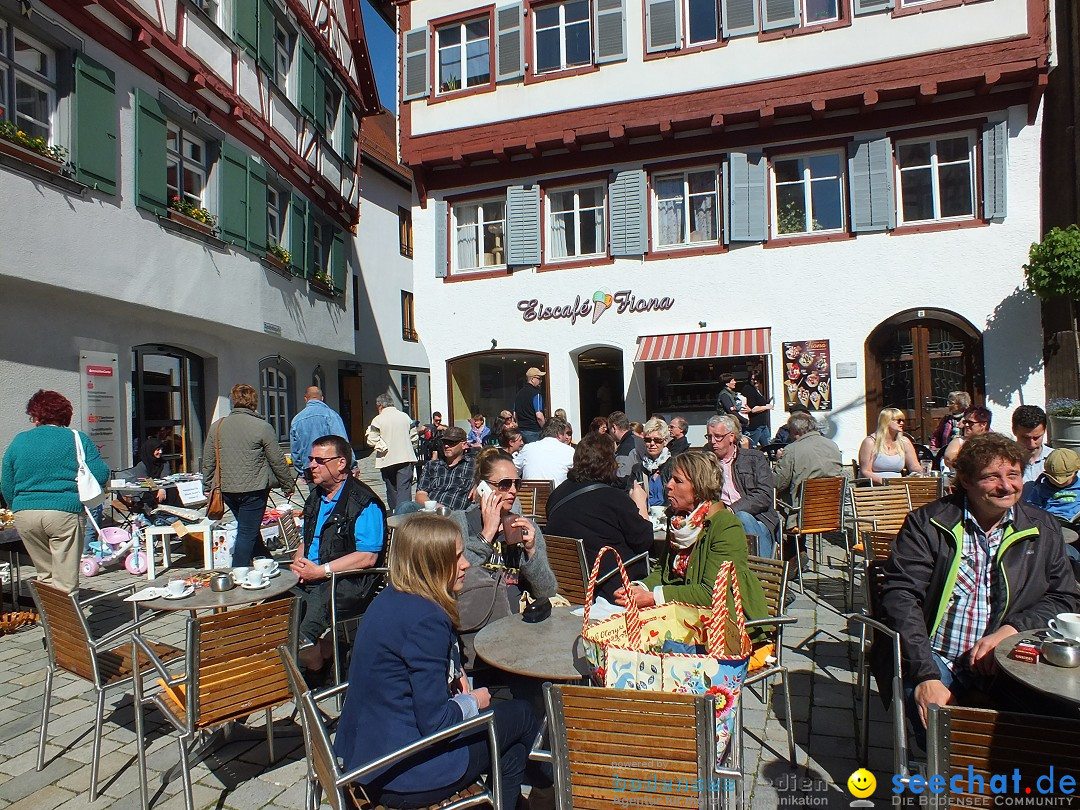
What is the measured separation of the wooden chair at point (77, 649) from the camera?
11.0 ft

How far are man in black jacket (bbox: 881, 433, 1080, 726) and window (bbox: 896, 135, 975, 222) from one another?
10.00 metres

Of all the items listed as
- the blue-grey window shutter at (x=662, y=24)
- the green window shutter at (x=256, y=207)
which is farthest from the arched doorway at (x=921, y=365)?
the green window shutter at (x=256, y=207)

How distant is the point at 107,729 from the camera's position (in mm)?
3990

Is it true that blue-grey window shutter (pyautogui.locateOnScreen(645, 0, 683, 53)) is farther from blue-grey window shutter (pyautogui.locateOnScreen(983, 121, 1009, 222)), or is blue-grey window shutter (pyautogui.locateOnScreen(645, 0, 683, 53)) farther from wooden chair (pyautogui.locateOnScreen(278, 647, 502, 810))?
wooden chair (pyautogui.locateOnScreen(278, 647, 502, 810))

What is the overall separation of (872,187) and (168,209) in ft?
33.7

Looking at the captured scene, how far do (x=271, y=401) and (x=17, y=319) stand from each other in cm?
697

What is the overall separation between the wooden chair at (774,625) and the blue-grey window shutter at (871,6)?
10.8m

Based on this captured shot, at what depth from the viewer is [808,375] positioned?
12.0 m

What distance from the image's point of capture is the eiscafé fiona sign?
1275 centimetres

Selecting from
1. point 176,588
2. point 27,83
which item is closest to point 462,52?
point 27,83

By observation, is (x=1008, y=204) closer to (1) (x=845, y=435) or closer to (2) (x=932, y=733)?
(1) (x=845, y=435)

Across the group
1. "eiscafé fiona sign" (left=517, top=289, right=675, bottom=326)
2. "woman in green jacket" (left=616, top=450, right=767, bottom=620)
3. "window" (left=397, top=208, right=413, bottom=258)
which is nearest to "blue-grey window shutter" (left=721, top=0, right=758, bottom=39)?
"eiscafé fiona sign" (left=517, top=289, right=675, bottom=326)

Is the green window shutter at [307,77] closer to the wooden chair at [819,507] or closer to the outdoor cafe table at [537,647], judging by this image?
the wooden chair at [819,507]

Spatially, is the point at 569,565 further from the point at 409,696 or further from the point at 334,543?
the point at 409,696
